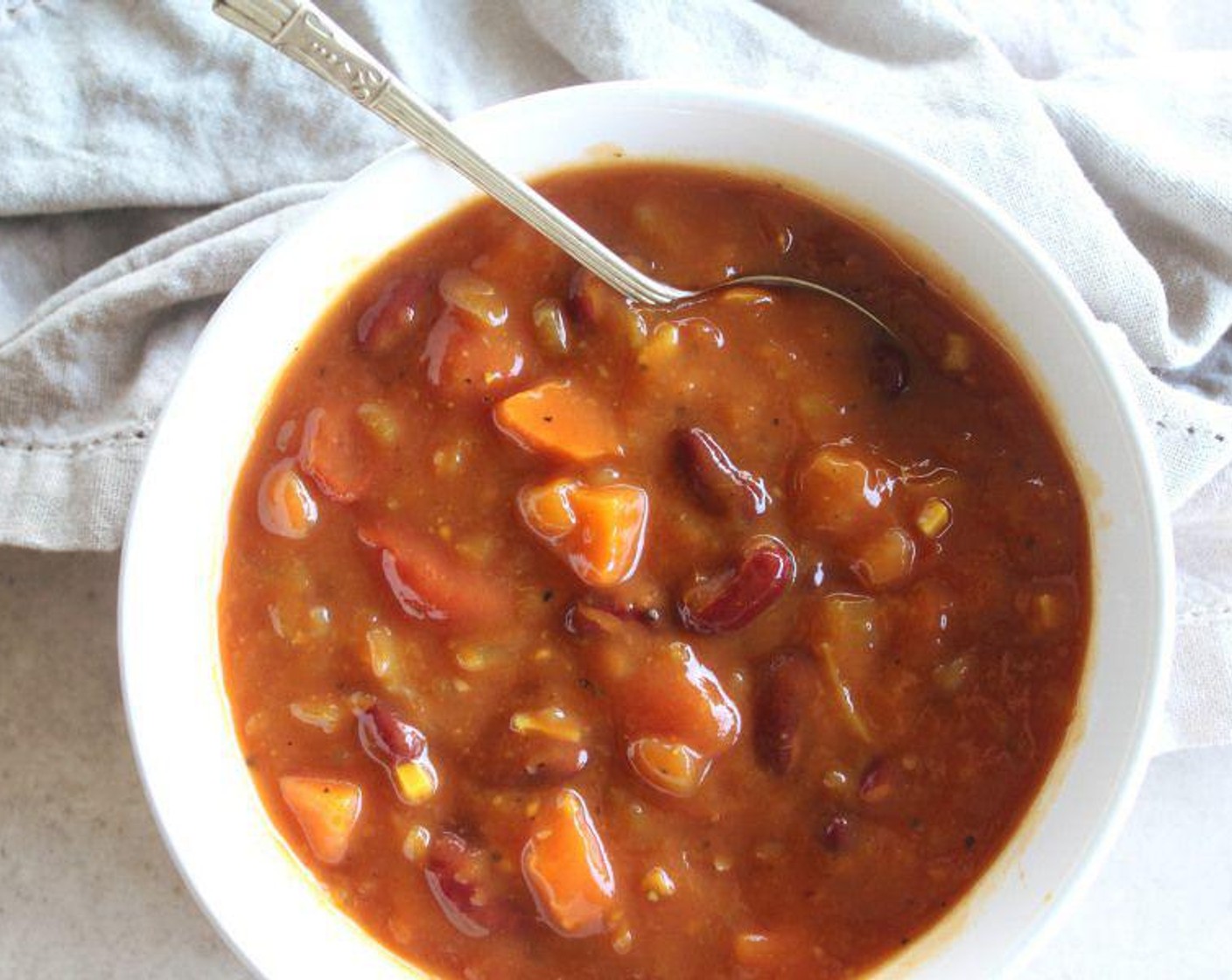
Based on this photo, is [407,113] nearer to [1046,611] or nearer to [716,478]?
[716,478]

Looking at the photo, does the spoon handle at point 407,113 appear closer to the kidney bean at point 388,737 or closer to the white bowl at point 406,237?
the white bowl at point 406,237

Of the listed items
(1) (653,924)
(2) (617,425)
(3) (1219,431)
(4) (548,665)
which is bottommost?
(1) (653,924)

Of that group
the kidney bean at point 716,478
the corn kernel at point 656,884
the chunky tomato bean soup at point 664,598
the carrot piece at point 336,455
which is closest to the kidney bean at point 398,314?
the chunky tomato bean soup at point 664,598

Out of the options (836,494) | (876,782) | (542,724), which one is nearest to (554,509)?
(542,724)

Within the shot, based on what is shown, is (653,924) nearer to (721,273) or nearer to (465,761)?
(465,761)

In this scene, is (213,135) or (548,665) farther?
(213,135)

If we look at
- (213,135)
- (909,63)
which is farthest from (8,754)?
(909,63)
